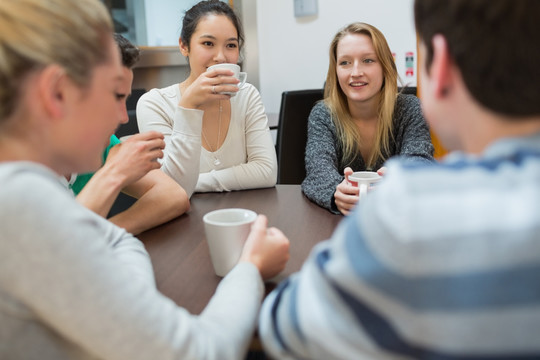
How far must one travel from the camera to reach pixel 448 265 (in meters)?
0.43

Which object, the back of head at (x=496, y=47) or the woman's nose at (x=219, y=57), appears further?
the woman's nose at (x=219, y=57)

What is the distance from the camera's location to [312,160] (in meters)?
1.63

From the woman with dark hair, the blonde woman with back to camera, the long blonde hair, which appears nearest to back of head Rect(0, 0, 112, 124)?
the blonde woman with back to camera

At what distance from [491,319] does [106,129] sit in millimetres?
519

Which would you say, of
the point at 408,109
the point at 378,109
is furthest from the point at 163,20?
the point at 408,109

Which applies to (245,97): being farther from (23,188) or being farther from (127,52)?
(23,188)

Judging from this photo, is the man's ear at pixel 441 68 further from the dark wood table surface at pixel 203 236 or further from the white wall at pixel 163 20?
the white wall at pixel 163 20

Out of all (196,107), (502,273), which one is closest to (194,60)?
(196,107)

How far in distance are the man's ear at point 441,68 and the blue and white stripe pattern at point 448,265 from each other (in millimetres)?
111

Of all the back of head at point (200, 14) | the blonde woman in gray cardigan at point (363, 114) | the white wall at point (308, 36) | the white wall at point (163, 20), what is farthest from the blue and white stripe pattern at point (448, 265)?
the white wall at point (163, 20)

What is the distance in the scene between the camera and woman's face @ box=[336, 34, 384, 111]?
185 cm

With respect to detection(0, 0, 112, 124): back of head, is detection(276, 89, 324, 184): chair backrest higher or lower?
lower

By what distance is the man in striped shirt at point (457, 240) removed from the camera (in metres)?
0.42

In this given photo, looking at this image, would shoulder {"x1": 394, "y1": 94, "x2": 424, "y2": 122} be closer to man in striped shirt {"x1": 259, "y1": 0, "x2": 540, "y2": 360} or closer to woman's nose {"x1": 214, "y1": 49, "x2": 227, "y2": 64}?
woman's nose {"x1": 214, "y1": 49, "x2": 227, "y2": 64}
